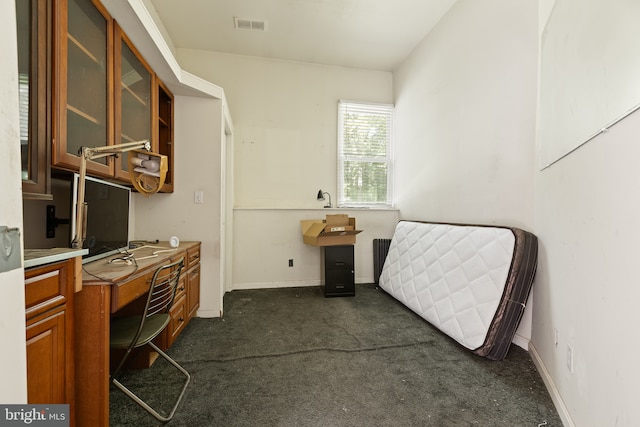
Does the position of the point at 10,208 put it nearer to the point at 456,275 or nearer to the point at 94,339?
the point at 94,339

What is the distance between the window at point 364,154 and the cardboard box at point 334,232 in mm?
656

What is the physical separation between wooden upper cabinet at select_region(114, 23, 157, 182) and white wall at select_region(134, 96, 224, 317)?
0.44 metres

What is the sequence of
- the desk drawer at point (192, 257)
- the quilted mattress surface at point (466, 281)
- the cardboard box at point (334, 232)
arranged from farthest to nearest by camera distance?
the cardboard box at point (334, 232)
the desk drawer at point (192, 257)
the quilted mattress surface at point (466, 281)

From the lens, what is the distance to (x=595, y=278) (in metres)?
1.16

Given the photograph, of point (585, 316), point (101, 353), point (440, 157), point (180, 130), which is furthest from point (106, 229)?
point (440, 157)

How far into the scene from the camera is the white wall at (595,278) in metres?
0.93

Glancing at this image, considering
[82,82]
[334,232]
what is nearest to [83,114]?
[82,82]

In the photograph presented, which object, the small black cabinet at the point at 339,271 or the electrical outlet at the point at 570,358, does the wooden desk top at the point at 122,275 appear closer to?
the small black cabinet at the point at 339,271

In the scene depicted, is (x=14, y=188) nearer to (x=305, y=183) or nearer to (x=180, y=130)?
(x=180, y=130)

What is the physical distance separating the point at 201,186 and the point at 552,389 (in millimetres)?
3105

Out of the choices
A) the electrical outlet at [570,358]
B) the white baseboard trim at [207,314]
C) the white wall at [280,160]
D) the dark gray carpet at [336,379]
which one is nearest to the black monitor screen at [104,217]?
the dark gray carpet at [336,379]

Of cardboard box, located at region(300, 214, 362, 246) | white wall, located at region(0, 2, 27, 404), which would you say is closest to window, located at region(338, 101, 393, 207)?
cardboard box, located at region(300, 214, 362, 246)

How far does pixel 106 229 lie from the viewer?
1718 millimetres

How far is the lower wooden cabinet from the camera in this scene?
0.90 metres
